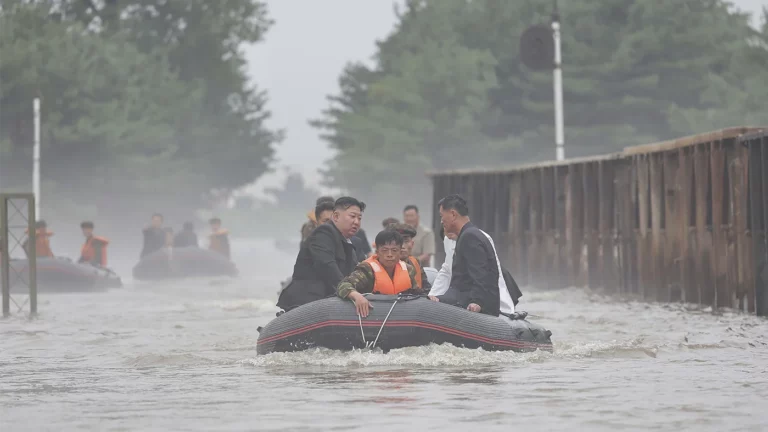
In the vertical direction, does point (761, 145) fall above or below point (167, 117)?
below

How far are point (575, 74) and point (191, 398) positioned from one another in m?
65.2

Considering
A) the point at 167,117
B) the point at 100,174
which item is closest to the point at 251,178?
the point at 167,117

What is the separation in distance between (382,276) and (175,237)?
3334 centimetres

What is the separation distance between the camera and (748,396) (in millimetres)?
12875

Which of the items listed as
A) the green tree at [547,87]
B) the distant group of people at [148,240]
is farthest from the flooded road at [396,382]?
the green tree at [547,87]

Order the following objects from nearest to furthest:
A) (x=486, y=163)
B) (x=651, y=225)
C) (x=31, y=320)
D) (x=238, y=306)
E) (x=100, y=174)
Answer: (x=31, y=320) < (x=651, y=225) < (x=238, y=306) < (x=100, y=174) < (x=486, y=163)

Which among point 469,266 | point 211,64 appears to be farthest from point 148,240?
point 211,64

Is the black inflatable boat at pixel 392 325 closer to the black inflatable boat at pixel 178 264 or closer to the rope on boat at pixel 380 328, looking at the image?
the rope on boat at pixel 380 328

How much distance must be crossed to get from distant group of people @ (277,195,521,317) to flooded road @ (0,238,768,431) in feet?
2.12

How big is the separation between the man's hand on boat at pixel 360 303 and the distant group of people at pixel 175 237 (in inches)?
1079

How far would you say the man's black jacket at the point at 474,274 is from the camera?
15883 mm

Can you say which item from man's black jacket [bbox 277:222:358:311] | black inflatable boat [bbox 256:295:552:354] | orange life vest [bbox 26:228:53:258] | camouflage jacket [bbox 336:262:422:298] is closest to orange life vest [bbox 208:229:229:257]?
orange life vest [bbox 26:228:53:258]

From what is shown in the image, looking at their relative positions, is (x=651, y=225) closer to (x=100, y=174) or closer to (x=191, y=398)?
(x=191, y=398)

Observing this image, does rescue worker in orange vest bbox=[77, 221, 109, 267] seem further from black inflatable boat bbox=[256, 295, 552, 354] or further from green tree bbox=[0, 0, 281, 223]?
green tree bbox=[0, 0, 281, 223]
